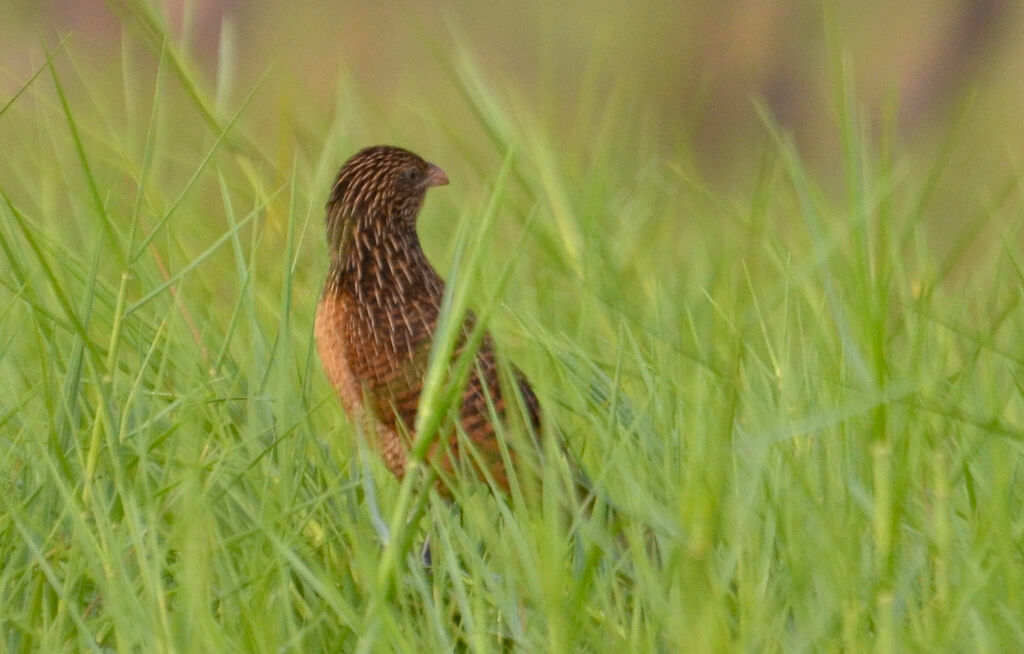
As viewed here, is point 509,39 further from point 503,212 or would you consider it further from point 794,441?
point 794,441

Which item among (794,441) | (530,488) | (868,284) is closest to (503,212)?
(794,441)

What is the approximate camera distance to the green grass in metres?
1.74

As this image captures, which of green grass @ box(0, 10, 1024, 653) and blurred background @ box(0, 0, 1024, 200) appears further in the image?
blurred background @ box(0, 0, 1024, 200)

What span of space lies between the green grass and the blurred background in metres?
3.33

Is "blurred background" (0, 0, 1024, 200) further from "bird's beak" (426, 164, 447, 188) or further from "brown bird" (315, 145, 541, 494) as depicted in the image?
"brown bird" (315, 145, 541, 494)

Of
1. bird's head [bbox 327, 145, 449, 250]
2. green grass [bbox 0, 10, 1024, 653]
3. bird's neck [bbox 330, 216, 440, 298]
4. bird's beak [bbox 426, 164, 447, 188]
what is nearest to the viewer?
green grass [bbox 0, 10, 1024, 653]

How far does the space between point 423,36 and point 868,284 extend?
134cm

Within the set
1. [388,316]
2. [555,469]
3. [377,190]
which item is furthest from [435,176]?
[555,469]

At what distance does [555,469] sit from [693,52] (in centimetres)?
620

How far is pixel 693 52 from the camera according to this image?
26.4ft

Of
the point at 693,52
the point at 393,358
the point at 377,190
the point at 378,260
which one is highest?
the point at 377,190

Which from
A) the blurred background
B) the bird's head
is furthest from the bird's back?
the blurred background

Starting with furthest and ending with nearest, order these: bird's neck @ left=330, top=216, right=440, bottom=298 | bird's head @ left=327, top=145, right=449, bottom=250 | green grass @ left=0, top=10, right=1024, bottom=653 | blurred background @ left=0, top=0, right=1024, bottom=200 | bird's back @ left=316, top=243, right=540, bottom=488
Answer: blurred background @ left=0, top=0, right=1024, bottom=200 → bird's head @ left=327, top=145, right=449, bottom=250 → bird's neck @ left=330, top=216, right=440, bottom=298 → bird's back @ left=316, top=243, right=540, bottom=488 → green grass @ left=0, top=10, right=1024, bottom=653

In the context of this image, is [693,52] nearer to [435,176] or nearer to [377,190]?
[435,176]
